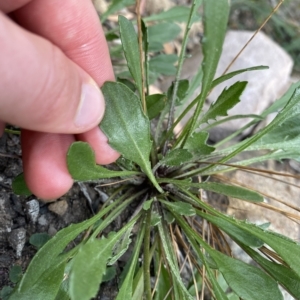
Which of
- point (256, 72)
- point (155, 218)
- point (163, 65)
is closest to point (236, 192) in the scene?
point (155, 218)

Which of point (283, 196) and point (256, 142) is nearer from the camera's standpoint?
point (256, 142)

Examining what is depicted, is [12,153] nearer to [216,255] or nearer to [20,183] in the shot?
[20,183]

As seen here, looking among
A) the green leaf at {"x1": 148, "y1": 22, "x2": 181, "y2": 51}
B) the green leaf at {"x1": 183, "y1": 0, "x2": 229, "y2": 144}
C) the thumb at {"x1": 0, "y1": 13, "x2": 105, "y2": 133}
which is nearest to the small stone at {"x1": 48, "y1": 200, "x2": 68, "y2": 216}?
the thumb at {"x1": 0, "y1": 13, "x2": 105, "y2": 133}

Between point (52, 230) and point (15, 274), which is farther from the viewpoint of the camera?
point (52, 230)

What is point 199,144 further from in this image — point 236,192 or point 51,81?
point 51,81

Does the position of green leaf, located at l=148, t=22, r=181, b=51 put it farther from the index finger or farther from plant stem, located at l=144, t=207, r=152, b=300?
plant stem, located at l=144, t=207, r=152, b=300

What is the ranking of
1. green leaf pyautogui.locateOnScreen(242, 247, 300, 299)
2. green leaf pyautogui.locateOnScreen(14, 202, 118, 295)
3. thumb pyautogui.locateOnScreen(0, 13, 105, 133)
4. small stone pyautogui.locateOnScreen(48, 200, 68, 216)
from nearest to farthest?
thumb pyautogui.locateOnScreen(0, 13, 105, 133)
green leaf pyautogui.locateOnScreen(14, 202, 118, 295)
green leaf pyautogui.locateOnScreen(242, 247, 300, 299)
small stone pyautogui.locateOnScreen(48, 200, 68, 216)

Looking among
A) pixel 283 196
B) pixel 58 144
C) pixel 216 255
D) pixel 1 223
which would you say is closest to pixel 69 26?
pixel 58 144
